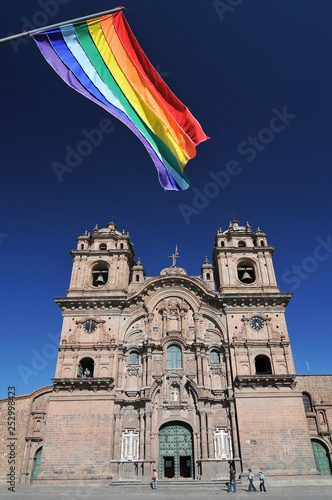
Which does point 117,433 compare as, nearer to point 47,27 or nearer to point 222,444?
point 222,444

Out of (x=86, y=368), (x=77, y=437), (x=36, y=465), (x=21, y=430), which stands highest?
(x=86, y=368)

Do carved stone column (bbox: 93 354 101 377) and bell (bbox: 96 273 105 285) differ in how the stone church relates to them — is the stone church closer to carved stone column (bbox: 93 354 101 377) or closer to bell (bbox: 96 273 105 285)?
carved stone column (bbox: 93 354 101 377)

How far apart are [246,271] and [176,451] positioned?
16.8 metres

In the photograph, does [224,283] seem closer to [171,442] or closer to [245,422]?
[245,422]

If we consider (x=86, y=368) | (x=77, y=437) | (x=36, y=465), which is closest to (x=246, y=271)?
(x=86, y=368)

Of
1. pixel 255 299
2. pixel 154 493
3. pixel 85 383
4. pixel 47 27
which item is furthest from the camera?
pixel 255 299

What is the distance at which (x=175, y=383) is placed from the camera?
2861 centimetres

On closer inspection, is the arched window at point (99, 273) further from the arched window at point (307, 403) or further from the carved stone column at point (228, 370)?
the arched window at point (307, 403)

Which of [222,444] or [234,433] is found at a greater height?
[234,433]

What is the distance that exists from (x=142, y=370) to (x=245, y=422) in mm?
8800

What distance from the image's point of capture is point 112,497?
20.9m

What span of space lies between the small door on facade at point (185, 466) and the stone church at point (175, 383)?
7 cm

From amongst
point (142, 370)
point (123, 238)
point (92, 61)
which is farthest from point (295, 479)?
point (92, 61)

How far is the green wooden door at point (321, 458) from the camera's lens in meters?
29.3
